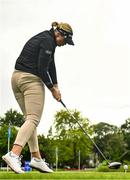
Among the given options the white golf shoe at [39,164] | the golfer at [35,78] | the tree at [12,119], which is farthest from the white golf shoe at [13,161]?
the tree at [12,119]

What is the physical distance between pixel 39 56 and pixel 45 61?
0.13 meters

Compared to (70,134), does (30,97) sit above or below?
below

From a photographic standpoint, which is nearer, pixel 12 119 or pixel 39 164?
pixel 39 164

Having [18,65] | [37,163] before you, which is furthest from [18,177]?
[18,65]

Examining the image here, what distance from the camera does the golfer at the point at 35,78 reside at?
7031 millimetres

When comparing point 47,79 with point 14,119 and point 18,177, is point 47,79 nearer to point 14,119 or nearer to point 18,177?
point 18,177

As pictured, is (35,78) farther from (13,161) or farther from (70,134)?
(70,134)

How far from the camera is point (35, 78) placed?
23.6 ft

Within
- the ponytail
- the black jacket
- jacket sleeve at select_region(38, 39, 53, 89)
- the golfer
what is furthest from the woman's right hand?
the ponytail

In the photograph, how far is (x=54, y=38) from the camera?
24.3ft

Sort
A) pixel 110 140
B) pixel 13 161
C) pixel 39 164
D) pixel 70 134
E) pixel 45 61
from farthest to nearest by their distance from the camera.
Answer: pixel 110 140 < pixel 70 134 < pixel 39 164 < pixel 45 61 < pixel 13 161

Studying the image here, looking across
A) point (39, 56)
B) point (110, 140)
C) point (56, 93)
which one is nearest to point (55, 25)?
point (39, 56)

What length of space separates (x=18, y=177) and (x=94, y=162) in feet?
435

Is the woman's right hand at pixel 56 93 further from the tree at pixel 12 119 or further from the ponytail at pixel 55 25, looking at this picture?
the tree at pixel 12 119
